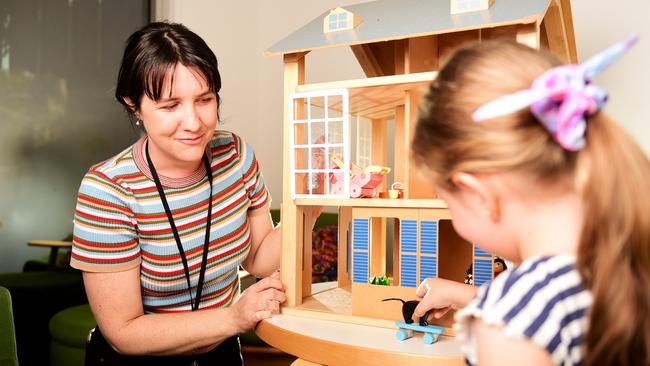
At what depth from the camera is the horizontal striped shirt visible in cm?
109

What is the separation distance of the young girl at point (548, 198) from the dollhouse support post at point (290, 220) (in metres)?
0.60

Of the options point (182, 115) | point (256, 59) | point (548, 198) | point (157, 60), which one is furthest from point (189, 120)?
point (256, 59)

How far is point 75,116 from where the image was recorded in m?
2.55

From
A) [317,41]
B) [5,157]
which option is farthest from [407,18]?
[5,157]

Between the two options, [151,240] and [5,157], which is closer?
[151,240]

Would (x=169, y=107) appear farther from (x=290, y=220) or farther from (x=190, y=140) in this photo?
(x=290, y=220)

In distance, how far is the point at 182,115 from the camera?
108 centimetres

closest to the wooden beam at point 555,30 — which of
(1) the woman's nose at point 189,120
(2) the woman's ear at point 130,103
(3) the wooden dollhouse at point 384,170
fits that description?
(3) the wooden dollhouse at point 384,170

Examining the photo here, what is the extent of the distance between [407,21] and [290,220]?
1.47ft

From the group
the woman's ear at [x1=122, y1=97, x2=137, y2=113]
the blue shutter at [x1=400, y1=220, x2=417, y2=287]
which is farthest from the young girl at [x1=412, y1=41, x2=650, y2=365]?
the woman's ear at [x1=122, y1=97, x2=137, y2=113]

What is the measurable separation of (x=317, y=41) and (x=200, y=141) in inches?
11.6

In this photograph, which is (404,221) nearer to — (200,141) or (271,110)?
(200,141)

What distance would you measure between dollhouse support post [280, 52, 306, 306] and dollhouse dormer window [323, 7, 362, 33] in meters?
0.09

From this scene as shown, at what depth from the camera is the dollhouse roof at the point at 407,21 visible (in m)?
0.96
